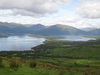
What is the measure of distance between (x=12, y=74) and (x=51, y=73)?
5.30 m

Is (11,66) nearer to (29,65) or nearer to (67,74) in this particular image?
(29,65)

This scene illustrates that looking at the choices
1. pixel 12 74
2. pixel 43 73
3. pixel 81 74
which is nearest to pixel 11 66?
pixel 12 74

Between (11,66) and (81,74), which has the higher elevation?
(11,66)

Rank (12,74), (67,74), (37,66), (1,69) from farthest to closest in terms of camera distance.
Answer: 1. (37,66)
2. (67,74)
3. (1,69)
4. (12,74)

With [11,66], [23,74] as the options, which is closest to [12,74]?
[23,74]

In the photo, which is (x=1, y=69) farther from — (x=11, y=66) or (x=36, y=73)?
(x=36, y=73)

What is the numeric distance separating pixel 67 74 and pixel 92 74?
333cm

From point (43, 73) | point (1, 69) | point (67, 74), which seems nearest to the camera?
point (1, 69)

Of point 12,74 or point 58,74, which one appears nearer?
point 12,74

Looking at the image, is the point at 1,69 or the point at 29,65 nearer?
the point at 1,69

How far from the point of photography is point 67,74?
21.2m

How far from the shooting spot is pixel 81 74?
2197 cm

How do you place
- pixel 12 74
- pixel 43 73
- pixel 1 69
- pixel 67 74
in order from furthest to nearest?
pixel 67 74 → pixel 43 73 → pixel 1 69 → pixel 12 74

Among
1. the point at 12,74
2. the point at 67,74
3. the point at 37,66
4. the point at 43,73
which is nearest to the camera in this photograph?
the point at 12,74
